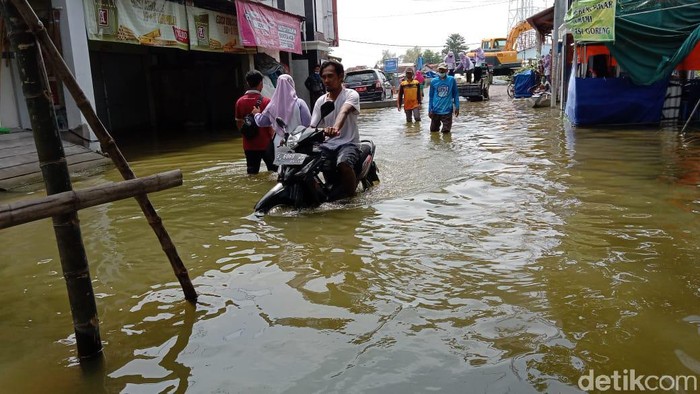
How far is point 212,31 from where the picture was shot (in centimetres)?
1443

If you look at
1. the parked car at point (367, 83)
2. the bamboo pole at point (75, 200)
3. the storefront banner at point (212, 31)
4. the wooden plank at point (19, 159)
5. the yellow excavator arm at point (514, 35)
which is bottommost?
the wooden plank at point (19, 159)

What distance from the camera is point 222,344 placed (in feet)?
10.1

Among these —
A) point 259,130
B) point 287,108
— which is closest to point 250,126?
point 259,130

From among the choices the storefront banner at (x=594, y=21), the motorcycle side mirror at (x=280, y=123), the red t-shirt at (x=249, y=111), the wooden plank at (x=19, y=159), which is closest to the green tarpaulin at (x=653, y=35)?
the storefront banner at (x=594, y=21)

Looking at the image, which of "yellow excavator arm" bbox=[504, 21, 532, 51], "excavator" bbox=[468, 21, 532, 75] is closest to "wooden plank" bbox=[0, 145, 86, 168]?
"excavator" bbox=[468, 21, 532, 75]

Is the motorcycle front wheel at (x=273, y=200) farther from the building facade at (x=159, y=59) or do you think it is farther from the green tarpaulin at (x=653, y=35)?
the green tarpaulin at (x=653, y=35)

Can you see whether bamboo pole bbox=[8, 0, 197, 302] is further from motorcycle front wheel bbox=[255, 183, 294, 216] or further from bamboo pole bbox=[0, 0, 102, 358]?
motorcycle front wheel bbox=[255, 183, 294, 216]

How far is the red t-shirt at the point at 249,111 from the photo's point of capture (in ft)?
25.4

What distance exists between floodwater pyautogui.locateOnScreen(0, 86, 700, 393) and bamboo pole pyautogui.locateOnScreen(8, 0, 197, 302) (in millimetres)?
433

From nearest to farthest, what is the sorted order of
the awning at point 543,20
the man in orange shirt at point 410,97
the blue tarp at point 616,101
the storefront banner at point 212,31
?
1. the blue tarp at point 616,101
2. the storefront banner at point 212,31
3. the man in orange shirt at point 410,97
4. the awning at point 543,20

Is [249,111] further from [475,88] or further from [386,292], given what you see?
[475,88]

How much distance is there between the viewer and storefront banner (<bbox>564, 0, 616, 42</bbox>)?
11.1m

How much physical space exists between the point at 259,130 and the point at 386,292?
4.67 meters

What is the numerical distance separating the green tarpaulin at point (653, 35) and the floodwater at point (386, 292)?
5.26 meters
